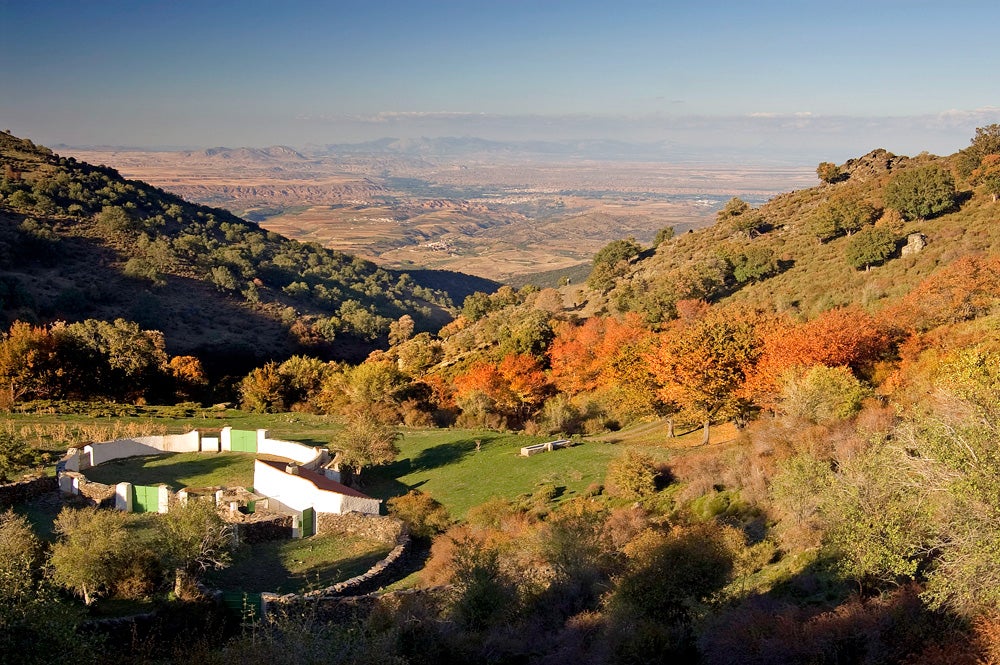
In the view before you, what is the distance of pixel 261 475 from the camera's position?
2281cm

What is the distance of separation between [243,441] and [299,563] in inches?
402

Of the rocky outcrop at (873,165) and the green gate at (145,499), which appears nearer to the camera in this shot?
the green gate at (145,499)

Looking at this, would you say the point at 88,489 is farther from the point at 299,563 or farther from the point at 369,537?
the point at 369,537

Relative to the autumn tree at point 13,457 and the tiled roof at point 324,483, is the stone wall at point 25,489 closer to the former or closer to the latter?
the autumn tree at point 13,457

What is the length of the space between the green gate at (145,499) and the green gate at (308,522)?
4.51 metres

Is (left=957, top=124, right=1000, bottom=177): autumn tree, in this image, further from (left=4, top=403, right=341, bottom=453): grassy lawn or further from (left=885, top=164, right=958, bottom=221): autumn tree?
(left=4, top=403, right=341, bottom=453): grassy lawn

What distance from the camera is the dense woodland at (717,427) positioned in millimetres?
10773

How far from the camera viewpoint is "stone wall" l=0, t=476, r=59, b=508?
2133 centimetres

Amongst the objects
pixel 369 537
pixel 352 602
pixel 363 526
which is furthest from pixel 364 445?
pixel 352 602

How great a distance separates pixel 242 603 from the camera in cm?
1558

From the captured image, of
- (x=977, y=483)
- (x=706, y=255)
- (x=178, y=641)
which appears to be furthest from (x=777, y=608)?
(x=706, y=255)

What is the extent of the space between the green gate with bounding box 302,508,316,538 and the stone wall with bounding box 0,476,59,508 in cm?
860

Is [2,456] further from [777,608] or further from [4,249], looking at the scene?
[4,249]

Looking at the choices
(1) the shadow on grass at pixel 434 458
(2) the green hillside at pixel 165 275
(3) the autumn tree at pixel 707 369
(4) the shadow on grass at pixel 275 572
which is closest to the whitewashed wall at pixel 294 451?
(1) the shadow on grass at pixel 434 458
